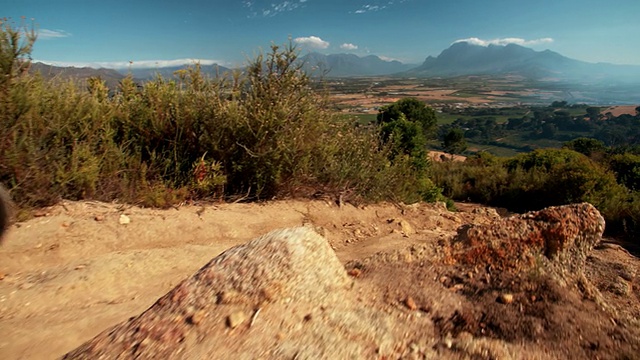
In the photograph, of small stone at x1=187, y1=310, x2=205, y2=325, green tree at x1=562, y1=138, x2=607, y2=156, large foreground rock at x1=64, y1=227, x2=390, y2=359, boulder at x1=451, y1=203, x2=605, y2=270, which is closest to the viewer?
large foreground rock at x1=64, y1=227, x2=390, y2=359

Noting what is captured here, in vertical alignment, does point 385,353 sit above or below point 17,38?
below

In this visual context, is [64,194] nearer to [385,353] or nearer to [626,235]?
[385,353]

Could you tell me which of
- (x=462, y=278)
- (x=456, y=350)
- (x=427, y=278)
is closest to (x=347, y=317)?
(x=456, y=350)

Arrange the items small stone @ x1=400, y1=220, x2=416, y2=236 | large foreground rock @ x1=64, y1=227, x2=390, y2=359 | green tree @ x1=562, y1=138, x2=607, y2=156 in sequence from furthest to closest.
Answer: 1. green tree @ x1=562, y1=138, x2=607, y2=156
2. small stone @ x1=400, y1=220, x2=416, y2=236
3. large foreground rock @ x1=64, y1=227, x2=390, y2=359

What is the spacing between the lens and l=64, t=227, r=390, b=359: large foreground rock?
1.66 meters

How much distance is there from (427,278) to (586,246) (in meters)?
1.24

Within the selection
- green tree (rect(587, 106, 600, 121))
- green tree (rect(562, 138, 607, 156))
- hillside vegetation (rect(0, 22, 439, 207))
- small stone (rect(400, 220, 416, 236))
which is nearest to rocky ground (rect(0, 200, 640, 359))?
hillside vegetation (rect(0, 22, 439, 207))

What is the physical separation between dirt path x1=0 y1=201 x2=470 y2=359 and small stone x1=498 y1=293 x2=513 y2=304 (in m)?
1.67

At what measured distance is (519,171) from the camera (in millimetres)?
12539

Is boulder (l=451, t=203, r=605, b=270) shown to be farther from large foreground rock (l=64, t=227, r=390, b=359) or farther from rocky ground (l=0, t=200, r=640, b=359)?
large foreground rock (l=64, t=227, r=390, b=359)

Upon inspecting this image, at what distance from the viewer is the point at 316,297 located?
205cm

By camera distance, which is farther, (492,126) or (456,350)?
(492,126)

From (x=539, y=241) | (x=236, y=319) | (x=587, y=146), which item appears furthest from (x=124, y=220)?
(x=587, y=146)

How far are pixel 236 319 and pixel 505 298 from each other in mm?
1560
